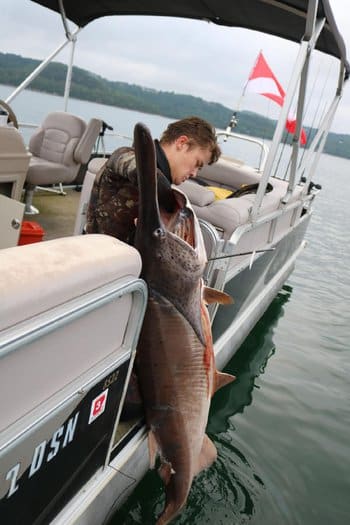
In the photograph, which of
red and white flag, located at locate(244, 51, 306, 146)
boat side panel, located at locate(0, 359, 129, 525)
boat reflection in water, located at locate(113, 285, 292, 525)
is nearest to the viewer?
boat side panel, located at locate(0, 359, 129, 525)

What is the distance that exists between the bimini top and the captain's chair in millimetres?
1672

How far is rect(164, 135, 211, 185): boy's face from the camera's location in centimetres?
250

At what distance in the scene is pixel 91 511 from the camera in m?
2.16

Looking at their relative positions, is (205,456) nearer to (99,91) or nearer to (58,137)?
(58,137)

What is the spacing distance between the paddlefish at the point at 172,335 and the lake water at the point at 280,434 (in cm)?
66

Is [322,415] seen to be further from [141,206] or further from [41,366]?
[41,366]

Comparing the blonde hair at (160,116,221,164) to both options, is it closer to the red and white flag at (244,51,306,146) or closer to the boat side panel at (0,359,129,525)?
the boat side panel at (0,359,129,525)

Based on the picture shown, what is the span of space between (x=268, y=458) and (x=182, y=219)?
8.57 feet

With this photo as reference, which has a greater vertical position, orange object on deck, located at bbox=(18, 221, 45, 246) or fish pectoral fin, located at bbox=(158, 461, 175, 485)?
orange object on deck, located at bbox=(18, 221, 45, 246)

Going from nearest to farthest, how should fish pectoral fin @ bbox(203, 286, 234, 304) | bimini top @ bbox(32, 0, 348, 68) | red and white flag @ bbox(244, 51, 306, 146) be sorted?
fish pectoral fin @ bbox(203, 286, 234, 304) → bimini top @ bbox(32, 0, 348, 68) → red and white flag @ bbox(244, 51, 306, 146)

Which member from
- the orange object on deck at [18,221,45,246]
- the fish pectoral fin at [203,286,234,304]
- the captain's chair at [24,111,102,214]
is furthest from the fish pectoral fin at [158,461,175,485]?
the captain's chair at [24,111,102,214]

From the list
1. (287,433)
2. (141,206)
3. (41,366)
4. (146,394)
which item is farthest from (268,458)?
(41,366)

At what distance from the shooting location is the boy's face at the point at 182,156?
98.4 inches

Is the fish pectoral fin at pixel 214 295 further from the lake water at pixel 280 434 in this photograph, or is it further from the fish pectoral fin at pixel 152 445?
the lake water at pixel 280 434
